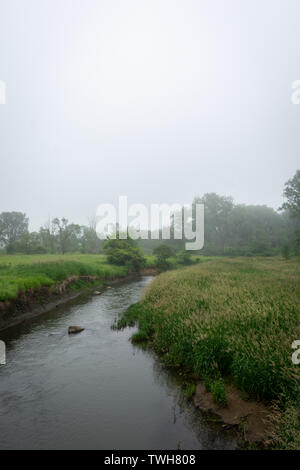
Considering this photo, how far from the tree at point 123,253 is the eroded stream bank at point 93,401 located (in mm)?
29551

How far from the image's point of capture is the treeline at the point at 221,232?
68.4 m

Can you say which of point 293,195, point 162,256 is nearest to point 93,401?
point 162,256

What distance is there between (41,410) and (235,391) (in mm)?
5616

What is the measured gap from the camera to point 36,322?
51.6ft

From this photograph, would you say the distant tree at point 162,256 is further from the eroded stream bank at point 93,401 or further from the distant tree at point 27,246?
the eroded stream bank at point 93,401

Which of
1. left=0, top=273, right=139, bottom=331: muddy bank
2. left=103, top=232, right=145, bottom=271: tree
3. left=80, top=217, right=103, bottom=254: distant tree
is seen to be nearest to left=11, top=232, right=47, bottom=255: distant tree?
left=80, top=217, right=103, bottom=254: distant tree

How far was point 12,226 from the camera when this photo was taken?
9362 centimetres

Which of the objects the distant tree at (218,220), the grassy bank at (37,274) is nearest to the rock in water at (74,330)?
the grassy bank at (37,274)

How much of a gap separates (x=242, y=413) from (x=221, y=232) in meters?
101

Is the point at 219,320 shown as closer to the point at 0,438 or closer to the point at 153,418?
the point at 153,418

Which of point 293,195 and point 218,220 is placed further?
point 218,220

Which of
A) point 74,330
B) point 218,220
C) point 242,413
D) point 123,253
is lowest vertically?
point 74,330

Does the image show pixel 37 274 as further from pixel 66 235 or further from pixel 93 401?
pixel 66 235
